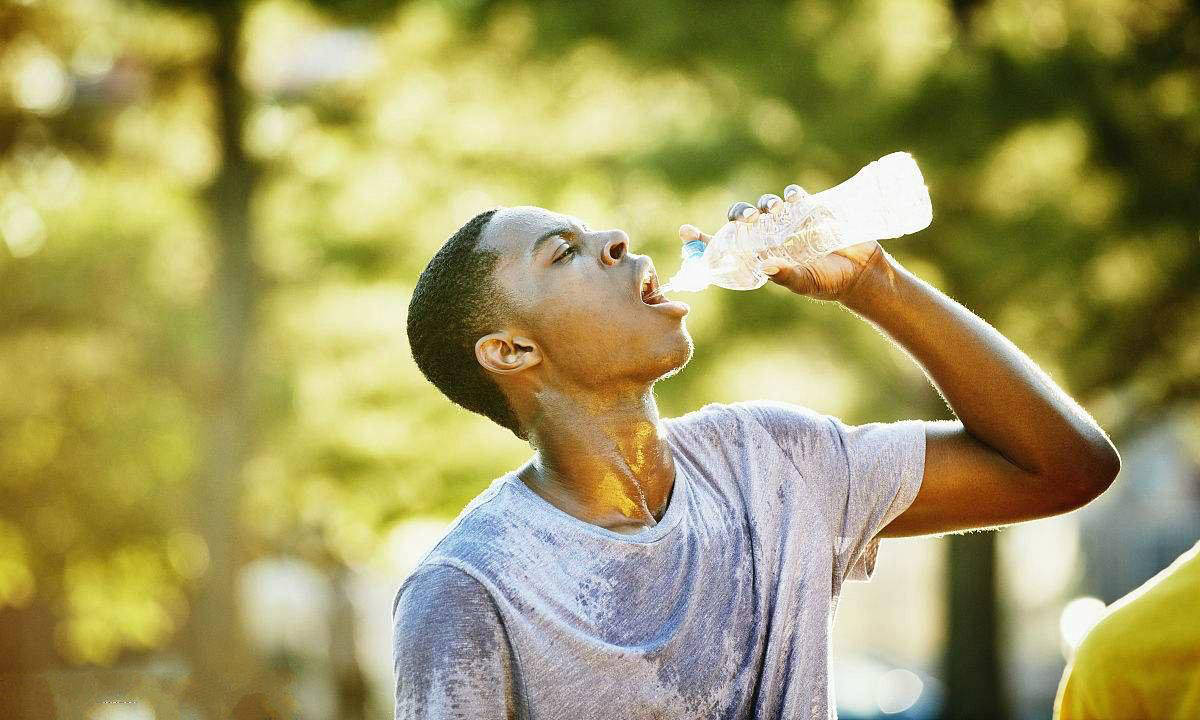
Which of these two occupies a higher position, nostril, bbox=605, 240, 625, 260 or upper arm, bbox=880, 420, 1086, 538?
nostril, bbox=605, 240, 625, 260

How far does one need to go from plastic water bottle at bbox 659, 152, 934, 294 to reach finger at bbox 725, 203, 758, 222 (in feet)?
0.12

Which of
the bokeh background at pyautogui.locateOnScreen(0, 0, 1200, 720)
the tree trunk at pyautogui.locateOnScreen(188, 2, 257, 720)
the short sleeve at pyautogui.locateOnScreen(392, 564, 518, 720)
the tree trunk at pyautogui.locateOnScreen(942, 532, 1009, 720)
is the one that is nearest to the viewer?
the short sleeve at pyautogui.locateOnScreen(392, 564, 518, 720)

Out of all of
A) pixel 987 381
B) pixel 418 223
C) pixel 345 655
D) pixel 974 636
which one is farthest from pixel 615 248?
pixel 345 655

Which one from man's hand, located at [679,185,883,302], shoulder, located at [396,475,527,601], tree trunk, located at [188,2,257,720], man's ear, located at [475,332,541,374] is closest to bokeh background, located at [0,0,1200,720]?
tree trunk, located at [188,2,257,720]

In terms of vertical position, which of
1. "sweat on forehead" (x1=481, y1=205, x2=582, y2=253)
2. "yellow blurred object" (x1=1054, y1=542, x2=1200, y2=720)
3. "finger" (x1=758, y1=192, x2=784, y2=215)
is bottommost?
"yellow blurred object" (x1=1054, y1=542, x2=1200, y2=720)

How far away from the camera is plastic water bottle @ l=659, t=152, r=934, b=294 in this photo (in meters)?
2.54

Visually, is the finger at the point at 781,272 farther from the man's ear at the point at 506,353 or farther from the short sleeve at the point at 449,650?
the short sleeve at the point at 449,650

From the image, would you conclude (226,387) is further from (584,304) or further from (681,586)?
(681,586)

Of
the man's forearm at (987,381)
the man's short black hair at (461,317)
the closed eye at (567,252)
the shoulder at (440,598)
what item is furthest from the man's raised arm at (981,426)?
the shoulder at (440,598)

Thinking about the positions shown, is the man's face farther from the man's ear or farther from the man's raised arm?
the man's raised arm

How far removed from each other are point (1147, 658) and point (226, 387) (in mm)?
9793

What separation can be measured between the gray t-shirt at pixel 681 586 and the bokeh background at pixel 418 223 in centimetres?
666

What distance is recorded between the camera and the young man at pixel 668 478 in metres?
2.05

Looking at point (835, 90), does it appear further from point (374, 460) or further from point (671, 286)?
point (671, 286)
